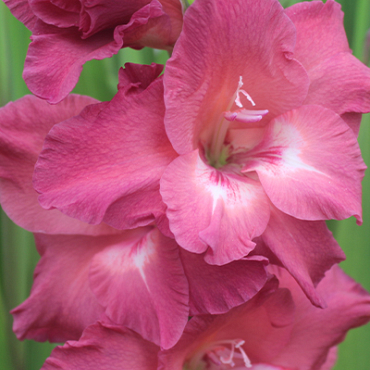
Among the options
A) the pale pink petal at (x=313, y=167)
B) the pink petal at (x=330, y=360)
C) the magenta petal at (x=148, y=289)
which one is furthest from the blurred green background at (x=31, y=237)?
the pale pink petal at (x=313, y=167)

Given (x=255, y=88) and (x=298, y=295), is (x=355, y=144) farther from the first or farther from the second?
(x=298, y=295)

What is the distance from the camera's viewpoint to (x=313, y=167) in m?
0.59

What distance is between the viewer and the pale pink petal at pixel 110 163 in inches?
21.0

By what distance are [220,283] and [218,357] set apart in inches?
7.6

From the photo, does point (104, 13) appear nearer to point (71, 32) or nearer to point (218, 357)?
point (71, 32)

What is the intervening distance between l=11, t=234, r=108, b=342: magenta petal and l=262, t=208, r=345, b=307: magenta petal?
0.24 meters

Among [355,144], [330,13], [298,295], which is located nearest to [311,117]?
[355,144]

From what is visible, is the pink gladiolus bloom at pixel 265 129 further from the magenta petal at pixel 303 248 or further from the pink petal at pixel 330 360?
the pink petal at pixel 330 360

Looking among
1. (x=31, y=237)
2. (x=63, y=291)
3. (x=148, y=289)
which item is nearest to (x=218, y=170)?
(x=148, y=289)

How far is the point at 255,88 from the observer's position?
613 mm

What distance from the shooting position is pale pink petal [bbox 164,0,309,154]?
1.72 feet

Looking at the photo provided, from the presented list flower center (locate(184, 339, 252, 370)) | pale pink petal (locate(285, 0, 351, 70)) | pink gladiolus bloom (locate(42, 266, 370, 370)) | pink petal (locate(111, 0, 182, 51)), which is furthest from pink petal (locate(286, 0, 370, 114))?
flower center (locate(184, 339, 252, 370))

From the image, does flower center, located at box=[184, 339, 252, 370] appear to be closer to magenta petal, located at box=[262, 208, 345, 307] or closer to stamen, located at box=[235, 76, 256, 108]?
magenta petal, located at box=[262, 208, 345, 307]

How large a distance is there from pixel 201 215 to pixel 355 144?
21 cm
